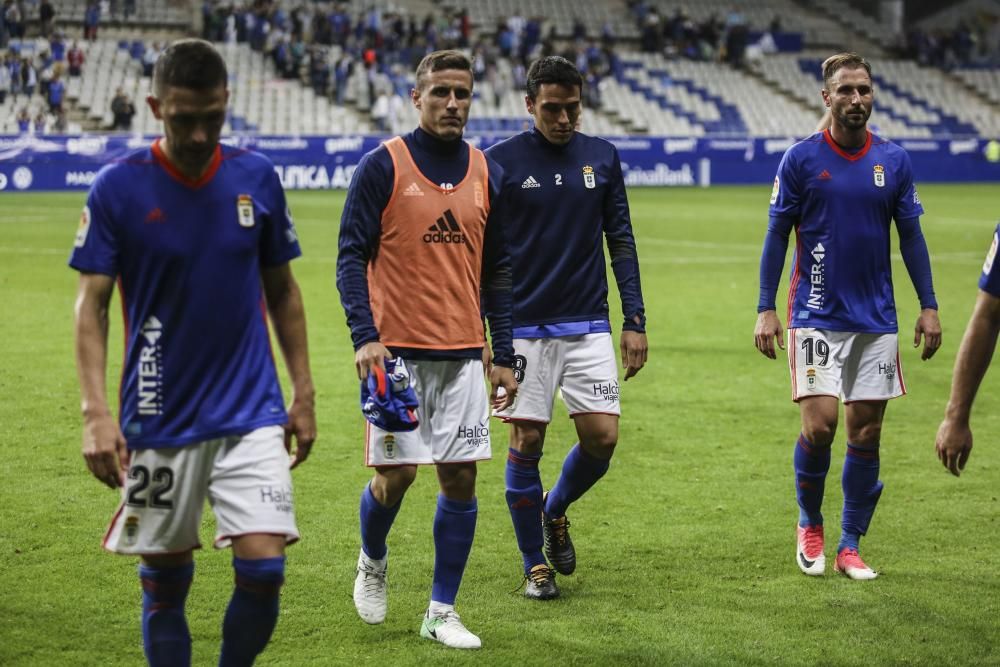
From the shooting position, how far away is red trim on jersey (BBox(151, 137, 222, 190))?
13.0ft

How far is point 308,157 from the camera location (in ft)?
109

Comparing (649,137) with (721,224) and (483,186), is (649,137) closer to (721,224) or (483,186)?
(721,224)

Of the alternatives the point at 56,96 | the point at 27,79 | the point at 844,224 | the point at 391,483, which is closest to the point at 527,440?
the point at 391,483

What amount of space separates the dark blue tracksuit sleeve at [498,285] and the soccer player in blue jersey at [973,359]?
1.86m

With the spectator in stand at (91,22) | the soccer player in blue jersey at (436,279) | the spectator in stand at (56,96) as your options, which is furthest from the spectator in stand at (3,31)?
the soccer player in blue jersey at (436,279)

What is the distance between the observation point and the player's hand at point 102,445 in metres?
3.80

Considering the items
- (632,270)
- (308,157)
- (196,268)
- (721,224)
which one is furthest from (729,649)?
(308,157)

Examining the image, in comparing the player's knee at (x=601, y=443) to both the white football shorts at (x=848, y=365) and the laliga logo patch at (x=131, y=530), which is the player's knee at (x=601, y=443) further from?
the laliga logo patch at (x=131, y=530)

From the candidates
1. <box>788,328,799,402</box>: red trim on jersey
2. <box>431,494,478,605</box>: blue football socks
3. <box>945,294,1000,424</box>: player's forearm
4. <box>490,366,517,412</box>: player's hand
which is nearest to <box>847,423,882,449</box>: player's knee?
<box>788,328,799,402</box>: red trim on jersey

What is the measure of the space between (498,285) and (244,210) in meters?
1.62

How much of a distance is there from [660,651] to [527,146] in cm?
227

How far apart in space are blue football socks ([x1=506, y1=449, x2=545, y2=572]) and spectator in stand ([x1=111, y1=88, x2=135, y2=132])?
30444 millimetres

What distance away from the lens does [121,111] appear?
34.3 m

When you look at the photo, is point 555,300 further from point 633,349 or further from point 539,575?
point 539,575
